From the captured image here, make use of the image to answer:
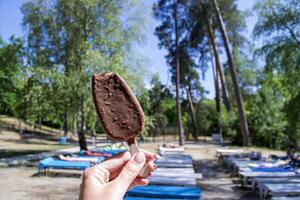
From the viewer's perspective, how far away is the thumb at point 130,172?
1.55 meters

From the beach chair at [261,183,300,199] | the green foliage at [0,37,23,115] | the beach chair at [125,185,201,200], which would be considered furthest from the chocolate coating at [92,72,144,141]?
the green foliage at [0,37,23,115]

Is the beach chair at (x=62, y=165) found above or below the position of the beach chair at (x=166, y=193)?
above

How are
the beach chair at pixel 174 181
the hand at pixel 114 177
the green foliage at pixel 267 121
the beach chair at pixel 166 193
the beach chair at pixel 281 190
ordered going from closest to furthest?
the hand at pixel 114 177
the beach chair at pixel 166 193
the beach chair at pixel 281 190
the beach chair at pixel 174 181
the green foliage at pixel 267 121

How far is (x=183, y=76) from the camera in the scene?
133 ft

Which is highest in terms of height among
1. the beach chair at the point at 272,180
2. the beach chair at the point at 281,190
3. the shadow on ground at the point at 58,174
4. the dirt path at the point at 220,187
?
the beach chair at the point at 272,180

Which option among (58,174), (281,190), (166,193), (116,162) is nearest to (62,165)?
(58,174)

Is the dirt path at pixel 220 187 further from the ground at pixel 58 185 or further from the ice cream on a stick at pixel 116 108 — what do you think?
the ice cream on a stick at pixel 116 108

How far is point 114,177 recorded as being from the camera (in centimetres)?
166

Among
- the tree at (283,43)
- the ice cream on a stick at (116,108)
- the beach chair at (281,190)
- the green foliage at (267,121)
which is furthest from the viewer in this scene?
the green foliage at (267,121)

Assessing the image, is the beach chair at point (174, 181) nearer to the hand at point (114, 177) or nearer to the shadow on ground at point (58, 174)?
the shadow on ground at point (58, 174)

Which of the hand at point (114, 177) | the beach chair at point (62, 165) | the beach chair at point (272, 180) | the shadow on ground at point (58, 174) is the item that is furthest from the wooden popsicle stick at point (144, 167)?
the shadow on ground at point (58, 174)

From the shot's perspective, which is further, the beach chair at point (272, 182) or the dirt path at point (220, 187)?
the dirt path at point (220, 187)

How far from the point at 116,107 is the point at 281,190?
815 centimetres

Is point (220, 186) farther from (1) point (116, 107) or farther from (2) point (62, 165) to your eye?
(1) point (116, 107)
